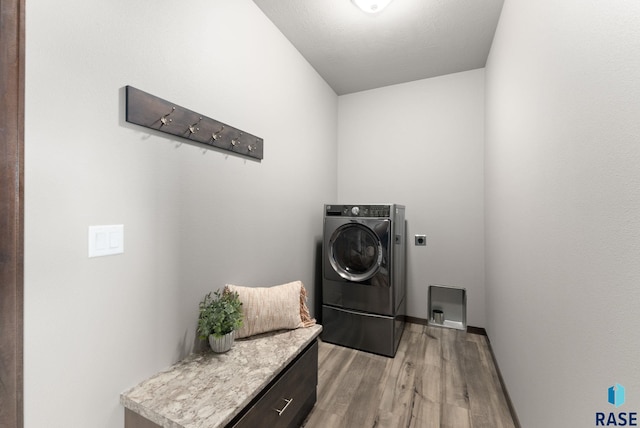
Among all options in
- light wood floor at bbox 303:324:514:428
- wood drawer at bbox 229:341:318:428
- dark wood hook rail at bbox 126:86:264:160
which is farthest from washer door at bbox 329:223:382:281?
dark wood hook rail at bbox 126:86:264:160

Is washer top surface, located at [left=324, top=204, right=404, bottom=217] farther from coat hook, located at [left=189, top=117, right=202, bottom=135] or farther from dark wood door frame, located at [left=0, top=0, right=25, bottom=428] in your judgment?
dark wood door frame, located at [left=0, top=0, right=25, bottom=428]

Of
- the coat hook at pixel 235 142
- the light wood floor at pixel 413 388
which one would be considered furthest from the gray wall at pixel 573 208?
the coat hook at pixel 235 142

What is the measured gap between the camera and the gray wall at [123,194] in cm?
92

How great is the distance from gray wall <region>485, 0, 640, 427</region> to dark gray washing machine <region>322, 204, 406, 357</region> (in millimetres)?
896

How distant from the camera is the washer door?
2.43 m

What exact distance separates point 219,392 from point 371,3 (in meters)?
2.48

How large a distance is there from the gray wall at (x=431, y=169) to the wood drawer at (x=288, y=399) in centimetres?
184

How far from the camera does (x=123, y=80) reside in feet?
3.76

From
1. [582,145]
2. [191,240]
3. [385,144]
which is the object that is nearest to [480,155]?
[385,144]

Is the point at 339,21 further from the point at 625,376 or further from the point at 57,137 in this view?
the point at 625,376

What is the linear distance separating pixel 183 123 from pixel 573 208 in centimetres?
174
